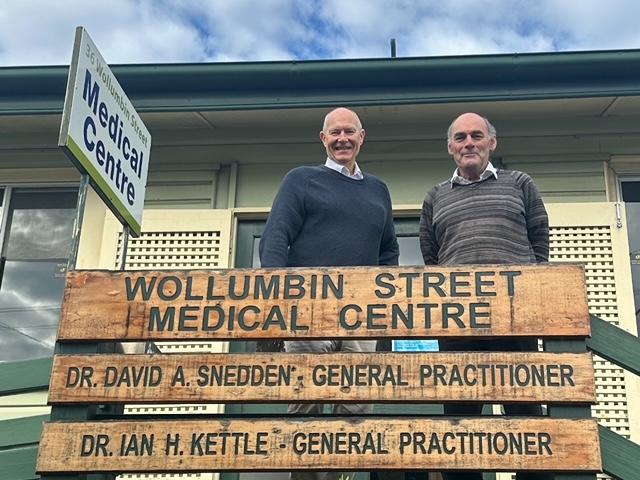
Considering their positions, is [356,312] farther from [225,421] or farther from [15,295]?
[15,295]

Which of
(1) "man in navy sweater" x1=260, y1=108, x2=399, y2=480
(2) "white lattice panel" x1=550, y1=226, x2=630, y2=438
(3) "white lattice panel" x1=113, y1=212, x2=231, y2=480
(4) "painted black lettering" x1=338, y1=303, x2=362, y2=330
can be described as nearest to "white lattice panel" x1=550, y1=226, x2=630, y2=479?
(2) "white lattice panel" x1=550, y1=226, x2=630, y2=438

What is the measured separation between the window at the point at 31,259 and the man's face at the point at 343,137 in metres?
3.81

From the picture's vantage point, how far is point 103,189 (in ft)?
12.8

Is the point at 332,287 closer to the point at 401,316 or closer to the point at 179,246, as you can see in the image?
the point at 401,316

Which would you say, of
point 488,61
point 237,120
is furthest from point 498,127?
point 237,120

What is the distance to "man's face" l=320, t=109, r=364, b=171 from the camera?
3502 millimetres

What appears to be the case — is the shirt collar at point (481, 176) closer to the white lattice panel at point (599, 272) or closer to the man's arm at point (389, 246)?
the man's arm at point (389, 246)

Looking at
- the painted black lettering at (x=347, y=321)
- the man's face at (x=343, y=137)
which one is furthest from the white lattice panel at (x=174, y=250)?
the painted black lettering at (x=347, y=321)

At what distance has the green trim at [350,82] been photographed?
5781 mm

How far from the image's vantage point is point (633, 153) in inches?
241

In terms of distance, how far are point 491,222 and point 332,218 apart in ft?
2.24

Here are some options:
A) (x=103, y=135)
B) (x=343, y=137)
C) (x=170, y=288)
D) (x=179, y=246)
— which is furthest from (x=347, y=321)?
(x=179, y=246)

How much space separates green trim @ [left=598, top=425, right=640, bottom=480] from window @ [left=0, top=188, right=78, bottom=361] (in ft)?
16.1

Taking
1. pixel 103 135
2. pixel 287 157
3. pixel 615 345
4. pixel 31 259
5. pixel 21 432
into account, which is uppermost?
pixel 287 157
